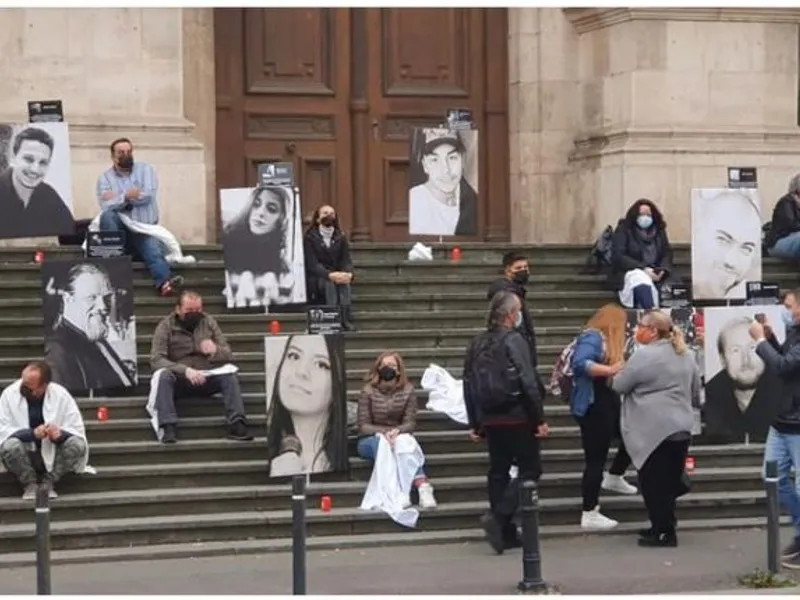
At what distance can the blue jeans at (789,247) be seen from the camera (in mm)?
17125

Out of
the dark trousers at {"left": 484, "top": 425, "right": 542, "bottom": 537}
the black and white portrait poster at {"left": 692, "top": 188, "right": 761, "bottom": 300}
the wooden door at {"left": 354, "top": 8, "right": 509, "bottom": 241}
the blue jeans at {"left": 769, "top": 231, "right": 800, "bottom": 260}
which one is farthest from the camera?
the wooden door at {"left": 354, "top": 8, "right": 509, "bottom": 241}

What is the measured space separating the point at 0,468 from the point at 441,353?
4172 mm

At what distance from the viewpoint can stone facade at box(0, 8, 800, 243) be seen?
679 inches

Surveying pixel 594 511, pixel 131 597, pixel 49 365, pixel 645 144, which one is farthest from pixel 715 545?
pixel 645 144

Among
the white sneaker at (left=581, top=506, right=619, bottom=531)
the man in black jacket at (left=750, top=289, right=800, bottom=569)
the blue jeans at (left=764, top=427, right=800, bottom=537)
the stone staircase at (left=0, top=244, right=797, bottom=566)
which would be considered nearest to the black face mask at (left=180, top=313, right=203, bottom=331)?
the stone staircase at (left=0, top=244, right=797, bottom=566)

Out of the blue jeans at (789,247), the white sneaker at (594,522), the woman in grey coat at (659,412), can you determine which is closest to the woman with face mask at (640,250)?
the blue jeans at (789,247)

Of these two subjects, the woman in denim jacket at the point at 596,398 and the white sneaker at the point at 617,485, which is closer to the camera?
the woman in denim jacket at the point at 596,398

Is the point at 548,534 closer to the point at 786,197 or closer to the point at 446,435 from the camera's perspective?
the point at 446,435

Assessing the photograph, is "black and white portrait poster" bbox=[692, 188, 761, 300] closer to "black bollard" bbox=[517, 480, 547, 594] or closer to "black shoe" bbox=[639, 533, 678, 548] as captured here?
"black shoe" bbox=[639, 533, 678, 548]

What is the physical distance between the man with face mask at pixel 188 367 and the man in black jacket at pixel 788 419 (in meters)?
4.06

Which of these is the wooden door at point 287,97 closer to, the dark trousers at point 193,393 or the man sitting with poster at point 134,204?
the man sitting with poster at point 134,204

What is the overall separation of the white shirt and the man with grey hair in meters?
3.16

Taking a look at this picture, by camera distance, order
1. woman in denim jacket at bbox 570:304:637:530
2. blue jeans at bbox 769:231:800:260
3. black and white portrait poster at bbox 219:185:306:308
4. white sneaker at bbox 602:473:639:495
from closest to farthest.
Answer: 1. woman in denim jacket at bbox 570:304:637:530
2. white sneaker at bbox 602:473:639:495
3. black and white portrait poster at bbox 219:185:306:308
4. blue jeans at bbox 769:231:800:260

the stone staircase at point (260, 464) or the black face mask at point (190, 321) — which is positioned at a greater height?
the black face mask at point (190, 321)
